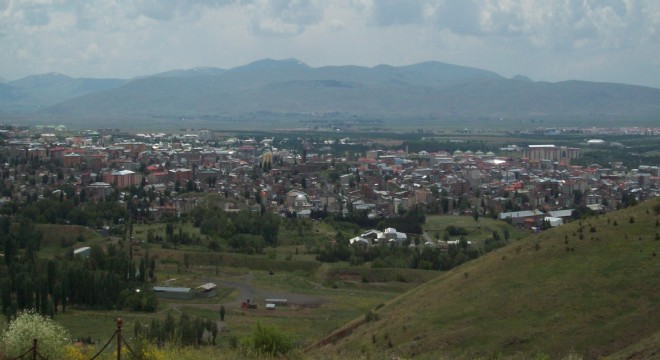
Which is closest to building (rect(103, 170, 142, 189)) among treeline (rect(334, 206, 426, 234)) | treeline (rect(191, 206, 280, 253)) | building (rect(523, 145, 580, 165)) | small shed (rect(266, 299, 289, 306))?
treeline (rect(191, 206, 280, 253))

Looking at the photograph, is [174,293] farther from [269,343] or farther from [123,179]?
[123,179]

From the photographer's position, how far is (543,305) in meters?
20.8

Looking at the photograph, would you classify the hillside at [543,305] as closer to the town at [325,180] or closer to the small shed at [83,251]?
the small shed at [83,251]

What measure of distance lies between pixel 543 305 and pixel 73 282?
16.9 m

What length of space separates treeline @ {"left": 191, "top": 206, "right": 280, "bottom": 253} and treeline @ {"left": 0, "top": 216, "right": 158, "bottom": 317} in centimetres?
779

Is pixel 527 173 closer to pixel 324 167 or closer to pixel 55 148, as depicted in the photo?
pixel 324 167

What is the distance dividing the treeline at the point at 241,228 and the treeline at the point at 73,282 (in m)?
7.79

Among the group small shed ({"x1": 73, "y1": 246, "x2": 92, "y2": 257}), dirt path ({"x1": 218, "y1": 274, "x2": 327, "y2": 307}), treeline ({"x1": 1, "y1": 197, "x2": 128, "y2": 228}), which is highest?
treeline ({"x1": 1, "y1": 197, "x2": 128, "y2": 228})

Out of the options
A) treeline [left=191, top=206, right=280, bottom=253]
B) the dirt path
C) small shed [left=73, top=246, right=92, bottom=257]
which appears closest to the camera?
the dirt path

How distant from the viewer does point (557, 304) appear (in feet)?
67.8

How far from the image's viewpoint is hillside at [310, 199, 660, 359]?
18.6 m

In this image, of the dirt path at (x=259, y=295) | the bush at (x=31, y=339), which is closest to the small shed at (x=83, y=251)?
the dirt path at (x=259, y=295)

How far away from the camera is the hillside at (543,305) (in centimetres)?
1858

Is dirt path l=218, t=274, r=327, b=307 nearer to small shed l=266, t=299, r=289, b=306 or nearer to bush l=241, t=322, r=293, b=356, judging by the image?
small shed l=266, t=299, r=289, b=306
